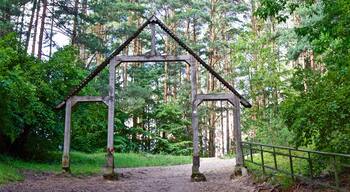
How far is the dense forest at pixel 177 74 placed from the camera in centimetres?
885

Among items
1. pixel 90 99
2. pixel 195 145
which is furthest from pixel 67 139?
pixel 195 145

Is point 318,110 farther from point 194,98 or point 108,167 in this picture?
point 108,167

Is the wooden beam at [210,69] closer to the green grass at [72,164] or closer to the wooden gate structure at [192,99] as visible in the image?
the wooden gate structure at [192,99]

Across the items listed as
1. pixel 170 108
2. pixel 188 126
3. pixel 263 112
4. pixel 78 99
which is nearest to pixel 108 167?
pixel 78 99

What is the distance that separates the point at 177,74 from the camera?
40.1 m

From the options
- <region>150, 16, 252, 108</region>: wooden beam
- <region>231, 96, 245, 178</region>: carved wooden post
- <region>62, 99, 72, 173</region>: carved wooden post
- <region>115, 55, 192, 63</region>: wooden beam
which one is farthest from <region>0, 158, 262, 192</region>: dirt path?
<region>115, 55, 192, 63</region>: wooden beam

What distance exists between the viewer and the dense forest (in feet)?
29.0

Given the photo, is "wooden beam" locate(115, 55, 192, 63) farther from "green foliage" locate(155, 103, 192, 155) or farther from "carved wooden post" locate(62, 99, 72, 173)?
"green foliage" locate(155, 103, 192, 155)

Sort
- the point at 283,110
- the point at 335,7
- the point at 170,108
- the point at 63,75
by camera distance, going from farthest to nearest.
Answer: the point at 170,108 < the point at 63,75 < the point at 335,7 < the point at 283,110

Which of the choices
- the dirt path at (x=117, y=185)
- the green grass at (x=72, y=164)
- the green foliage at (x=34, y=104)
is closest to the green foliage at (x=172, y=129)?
the green grass at (x=72, y=164)

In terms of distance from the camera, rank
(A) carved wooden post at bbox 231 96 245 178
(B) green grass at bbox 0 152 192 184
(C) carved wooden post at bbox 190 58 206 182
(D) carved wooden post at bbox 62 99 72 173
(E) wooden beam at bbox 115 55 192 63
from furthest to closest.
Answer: (D) carved wooden post at bbox 62 99 72 173, (E) wooden beam at bbox 115 55 192 63, (A) carved wooden post at bbox 231 96 245 178, (C) carved wooden post at bbox 190 58 206 182, (B) green grass at bbox 0 152 192 184

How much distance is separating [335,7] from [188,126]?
27.8 metres

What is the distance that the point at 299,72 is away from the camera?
392 inches

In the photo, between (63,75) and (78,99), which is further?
(63,75)
